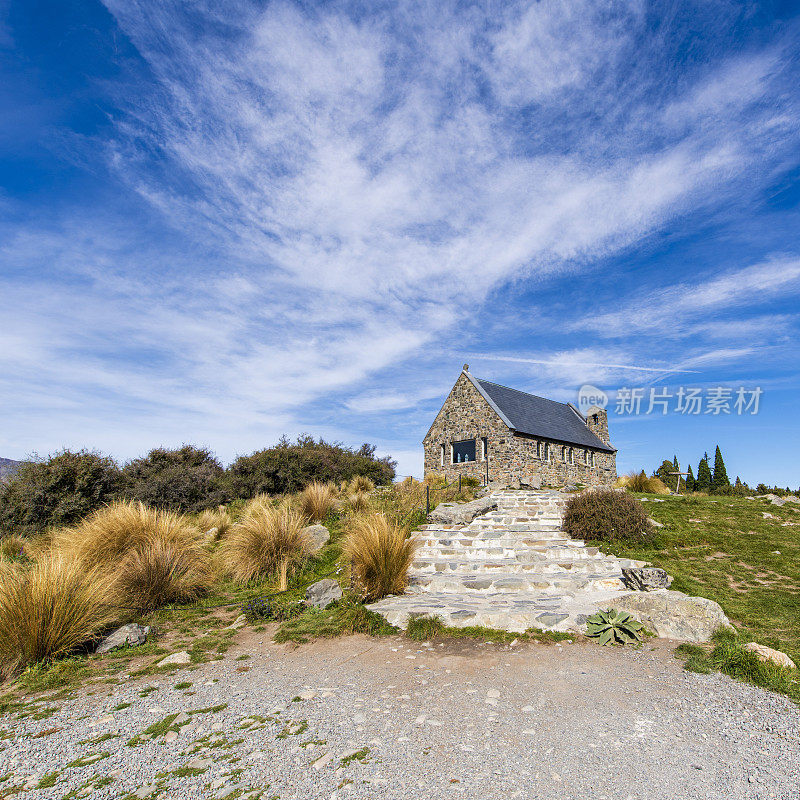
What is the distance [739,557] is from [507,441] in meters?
15.1

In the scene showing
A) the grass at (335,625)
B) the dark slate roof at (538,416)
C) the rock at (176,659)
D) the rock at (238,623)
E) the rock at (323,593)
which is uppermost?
the dark slate roof at (538,416)

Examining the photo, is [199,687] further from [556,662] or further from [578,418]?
[578,418]

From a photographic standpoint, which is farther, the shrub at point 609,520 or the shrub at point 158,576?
the shrub at point 609,520

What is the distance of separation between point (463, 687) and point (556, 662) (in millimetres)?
1170

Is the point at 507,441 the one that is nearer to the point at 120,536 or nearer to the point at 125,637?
the point at 120,536

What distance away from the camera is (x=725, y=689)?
402 centimetres

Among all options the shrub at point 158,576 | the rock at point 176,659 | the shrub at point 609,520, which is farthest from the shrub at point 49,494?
the shrub at point 609,520

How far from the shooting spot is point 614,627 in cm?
534

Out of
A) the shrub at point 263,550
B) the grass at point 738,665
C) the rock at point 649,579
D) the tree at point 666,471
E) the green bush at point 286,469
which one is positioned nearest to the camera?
the grass at point 738,665

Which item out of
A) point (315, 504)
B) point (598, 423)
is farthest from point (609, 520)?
point (598, 423)

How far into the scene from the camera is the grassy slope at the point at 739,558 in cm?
602

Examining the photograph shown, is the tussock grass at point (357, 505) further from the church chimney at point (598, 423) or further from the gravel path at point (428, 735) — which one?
the church chimney at point (598, 423)

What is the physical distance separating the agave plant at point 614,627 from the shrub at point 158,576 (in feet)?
19.4

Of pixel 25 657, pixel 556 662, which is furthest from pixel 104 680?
pixel 556 662
